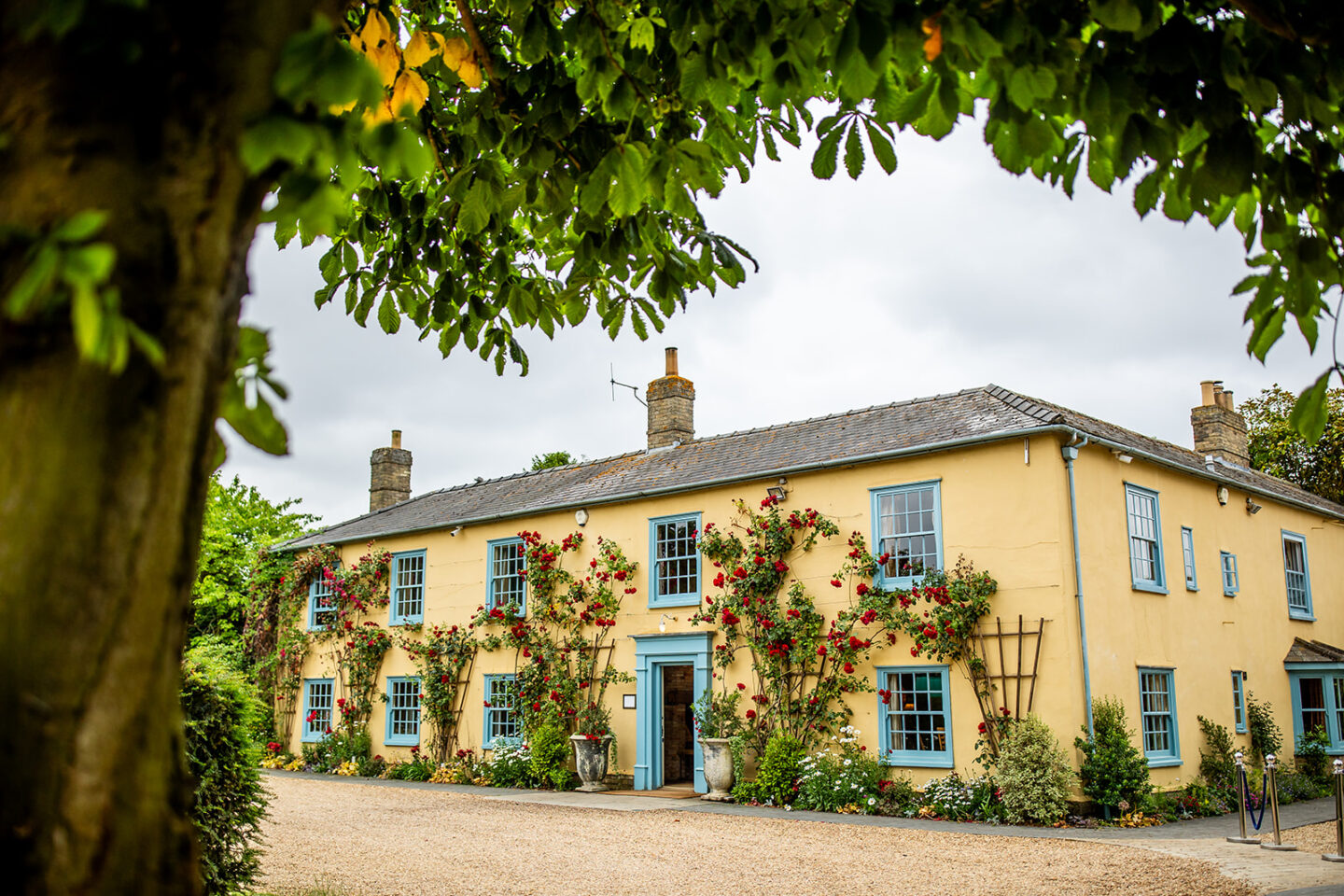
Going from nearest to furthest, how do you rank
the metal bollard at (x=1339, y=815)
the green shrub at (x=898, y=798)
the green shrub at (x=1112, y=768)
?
the metal bollard at (x=1339, y=815), the green shrub at (x=1112, y=768), the green shrub at (x=898, y=798)

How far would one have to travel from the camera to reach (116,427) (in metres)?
1.48

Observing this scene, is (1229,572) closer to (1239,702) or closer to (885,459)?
(1239,702)

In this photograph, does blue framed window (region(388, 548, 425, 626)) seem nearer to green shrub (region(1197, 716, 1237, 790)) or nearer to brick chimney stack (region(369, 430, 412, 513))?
brick chimney stack (region(369, 430, 412, 513))

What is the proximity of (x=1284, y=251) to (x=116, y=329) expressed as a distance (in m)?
3.24

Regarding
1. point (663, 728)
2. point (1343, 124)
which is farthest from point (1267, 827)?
point (1343, 124)

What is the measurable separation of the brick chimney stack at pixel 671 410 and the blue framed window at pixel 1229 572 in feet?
33.4

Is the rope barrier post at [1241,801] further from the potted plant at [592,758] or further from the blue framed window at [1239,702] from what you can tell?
the potted plant at [592,758]

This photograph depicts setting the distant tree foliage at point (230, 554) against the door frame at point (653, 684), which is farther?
the distant tree foliage at point (230, 554)

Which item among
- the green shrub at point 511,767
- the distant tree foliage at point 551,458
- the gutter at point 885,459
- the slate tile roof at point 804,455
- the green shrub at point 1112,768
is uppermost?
the distant tree foliage at point 551,458

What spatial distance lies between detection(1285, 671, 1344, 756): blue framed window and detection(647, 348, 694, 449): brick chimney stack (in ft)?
40.7

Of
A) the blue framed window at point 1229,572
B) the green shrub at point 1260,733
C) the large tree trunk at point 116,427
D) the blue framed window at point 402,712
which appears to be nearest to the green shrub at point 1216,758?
the green shrub at point 1260,733

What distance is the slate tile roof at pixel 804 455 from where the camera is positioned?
50.5 feet

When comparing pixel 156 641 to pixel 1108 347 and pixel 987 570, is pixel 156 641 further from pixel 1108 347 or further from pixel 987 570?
pixel 1108 347

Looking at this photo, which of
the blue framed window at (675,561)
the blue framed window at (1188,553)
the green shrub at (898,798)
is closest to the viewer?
the green shrub at (898,798)
